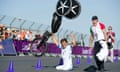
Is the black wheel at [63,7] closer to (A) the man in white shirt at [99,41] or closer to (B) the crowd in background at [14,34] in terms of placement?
(A) the man in white shirt at [99,41]

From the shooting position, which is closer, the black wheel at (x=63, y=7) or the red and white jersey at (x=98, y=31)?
the red and white jersey at (x=98, y=31)

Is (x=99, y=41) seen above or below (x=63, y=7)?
below

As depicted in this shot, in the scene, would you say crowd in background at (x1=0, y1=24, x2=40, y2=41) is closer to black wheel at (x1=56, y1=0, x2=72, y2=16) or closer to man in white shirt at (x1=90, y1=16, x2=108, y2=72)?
black wheel at (x1=56, y1=0, x2=72, y2=16)

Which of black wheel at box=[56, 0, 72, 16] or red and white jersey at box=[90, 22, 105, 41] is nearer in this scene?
red and white jersey at box=[90, 22, 105, 41]

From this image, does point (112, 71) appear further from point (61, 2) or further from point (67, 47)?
point (61, 2)

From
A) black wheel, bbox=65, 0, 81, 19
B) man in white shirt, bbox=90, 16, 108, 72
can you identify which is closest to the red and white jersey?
man in white shirt, bbox=90, 16, 108, 72

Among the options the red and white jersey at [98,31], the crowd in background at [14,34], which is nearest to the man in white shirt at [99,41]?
the red and white jersey at [98,31]

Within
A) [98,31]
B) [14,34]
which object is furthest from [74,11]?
[14,34]

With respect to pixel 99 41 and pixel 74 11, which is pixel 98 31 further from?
pixel 74 11

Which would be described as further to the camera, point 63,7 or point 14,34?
point 14,34

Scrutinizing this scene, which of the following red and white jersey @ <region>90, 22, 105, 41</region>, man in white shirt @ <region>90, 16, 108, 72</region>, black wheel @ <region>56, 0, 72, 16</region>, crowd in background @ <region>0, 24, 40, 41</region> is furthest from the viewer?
crowd in background @ <region>0, 24, 40, 41</region>

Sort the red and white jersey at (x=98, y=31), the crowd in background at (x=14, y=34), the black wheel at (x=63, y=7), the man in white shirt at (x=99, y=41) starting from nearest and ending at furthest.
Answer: the man in white shirt at (x=99, y=41) → the red and white jersey at (x=98, y=31) → the black wheel at (x=63, y=7) → the crowd in background at (x=14, y=34)

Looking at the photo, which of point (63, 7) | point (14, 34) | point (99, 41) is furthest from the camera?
point (14, 34)

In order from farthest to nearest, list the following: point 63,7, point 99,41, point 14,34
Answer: point 14,34 < point 63,7 < point 99,41
